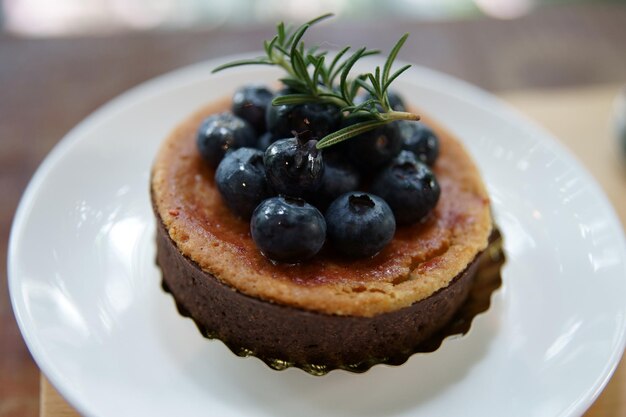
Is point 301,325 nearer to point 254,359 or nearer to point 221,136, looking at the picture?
point 254,359

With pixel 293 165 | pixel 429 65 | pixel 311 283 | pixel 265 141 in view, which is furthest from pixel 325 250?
pixel 429 65

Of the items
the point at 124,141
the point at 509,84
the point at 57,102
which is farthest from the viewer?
the point at 509,84

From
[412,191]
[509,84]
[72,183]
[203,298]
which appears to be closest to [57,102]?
[72,183]

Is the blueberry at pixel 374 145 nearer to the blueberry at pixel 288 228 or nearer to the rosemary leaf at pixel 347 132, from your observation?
the rosemary leaf at pixel 347 132

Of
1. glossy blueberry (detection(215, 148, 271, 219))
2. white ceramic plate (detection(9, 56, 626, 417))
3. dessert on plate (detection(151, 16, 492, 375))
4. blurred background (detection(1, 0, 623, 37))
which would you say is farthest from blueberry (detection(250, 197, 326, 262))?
blurred background (detection(1, 0, 623, 37))

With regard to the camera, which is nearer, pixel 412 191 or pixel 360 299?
pixel 360 299

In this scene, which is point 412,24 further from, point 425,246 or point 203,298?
point 203,298

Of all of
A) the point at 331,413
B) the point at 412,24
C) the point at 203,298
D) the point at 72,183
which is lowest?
the point at 331,413
